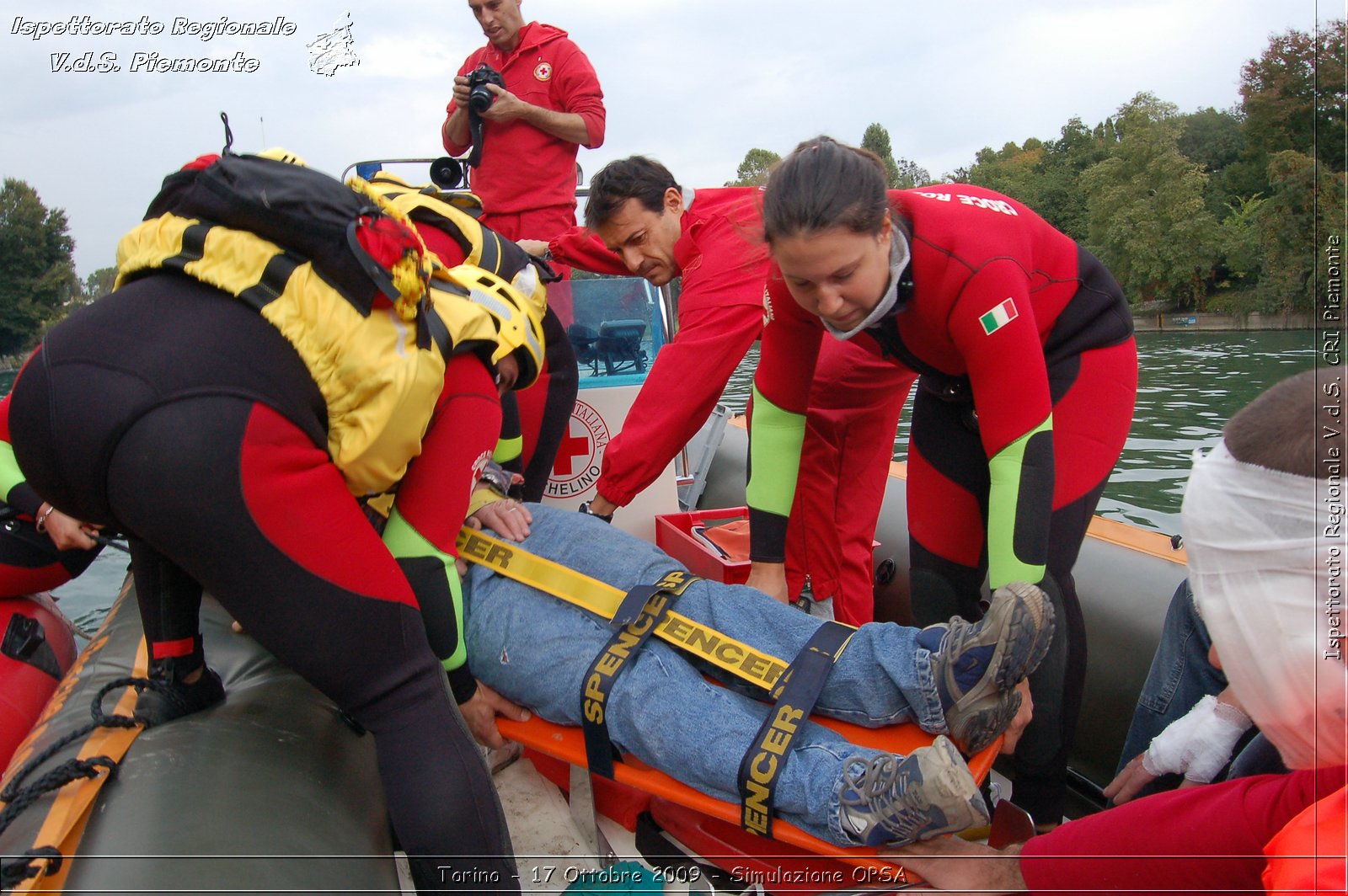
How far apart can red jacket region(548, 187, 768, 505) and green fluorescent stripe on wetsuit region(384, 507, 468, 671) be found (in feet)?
2.95

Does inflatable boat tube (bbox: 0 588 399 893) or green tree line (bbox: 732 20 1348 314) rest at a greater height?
green tree line (bbox: 732 20 1348 314)

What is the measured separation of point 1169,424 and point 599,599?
473cm

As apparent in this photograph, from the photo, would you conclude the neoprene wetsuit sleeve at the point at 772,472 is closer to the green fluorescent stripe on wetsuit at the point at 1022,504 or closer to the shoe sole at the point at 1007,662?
the green fluorescent stripe on wetsuit at the point at 1022,504

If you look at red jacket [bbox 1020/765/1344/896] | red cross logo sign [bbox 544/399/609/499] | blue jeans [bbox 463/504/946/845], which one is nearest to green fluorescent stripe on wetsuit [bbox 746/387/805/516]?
blue jeans [bbox 463/504/946/845]

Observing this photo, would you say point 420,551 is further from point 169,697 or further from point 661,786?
point 661,786

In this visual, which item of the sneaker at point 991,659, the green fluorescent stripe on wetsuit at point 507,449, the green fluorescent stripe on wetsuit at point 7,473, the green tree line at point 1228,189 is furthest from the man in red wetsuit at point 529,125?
the sneaker at point 991,659

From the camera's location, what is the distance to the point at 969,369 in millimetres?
1836

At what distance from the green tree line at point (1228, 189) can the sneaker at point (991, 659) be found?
25.5 inches

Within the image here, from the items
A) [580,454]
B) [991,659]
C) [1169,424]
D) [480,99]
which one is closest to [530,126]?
[480,99]

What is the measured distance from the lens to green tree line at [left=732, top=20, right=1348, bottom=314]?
1170 millimetres

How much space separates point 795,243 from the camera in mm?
1685

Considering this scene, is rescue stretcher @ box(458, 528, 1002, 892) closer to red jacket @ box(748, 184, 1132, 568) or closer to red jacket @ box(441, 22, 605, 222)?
red jacket @ box(748, 184, 1132, 568)

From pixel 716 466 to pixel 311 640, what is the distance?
12.5 feet

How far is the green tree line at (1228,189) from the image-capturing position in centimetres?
117
